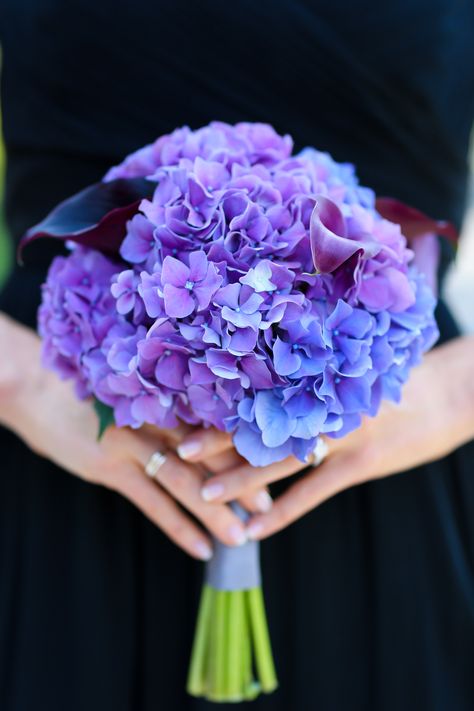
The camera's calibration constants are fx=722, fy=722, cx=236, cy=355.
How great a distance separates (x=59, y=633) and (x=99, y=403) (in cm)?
43

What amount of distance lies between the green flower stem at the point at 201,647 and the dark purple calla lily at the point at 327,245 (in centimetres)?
51

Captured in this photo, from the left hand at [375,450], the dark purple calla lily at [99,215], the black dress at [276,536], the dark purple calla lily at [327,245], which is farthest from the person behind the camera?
the black dress at [276,536]

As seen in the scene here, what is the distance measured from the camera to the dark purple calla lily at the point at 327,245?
66cm

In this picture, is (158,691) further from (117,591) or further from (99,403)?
(99,403)

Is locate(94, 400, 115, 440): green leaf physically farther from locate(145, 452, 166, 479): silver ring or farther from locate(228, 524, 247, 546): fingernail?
locate(228, 524, 247, 546): fingernail

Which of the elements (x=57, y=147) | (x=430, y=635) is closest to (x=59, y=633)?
(x=430, y=635)

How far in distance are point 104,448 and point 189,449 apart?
0.14 meters

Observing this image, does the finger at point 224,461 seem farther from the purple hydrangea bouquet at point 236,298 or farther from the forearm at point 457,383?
the forearm at point 457,383

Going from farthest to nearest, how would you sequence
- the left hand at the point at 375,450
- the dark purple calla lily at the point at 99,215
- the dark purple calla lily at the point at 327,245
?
the left hand at the point at 375,450, the dark purple calla lily at the point at 99,215, the dark purple calla lily at the point at 327,245

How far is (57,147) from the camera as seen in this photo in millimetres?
1079

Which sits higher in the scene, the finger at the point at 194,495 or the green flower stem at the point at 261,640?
the finger at the point at 194,495

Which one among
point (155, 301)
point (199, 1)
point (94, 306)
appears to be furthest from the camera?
point (199, 1)

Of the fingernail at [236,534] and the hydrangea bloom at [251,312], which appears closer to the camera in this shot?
the hydrangea bloom at [251,312]

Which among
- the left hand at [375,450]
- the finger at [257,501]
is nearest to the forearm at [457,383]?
the left hand at [375,450]
